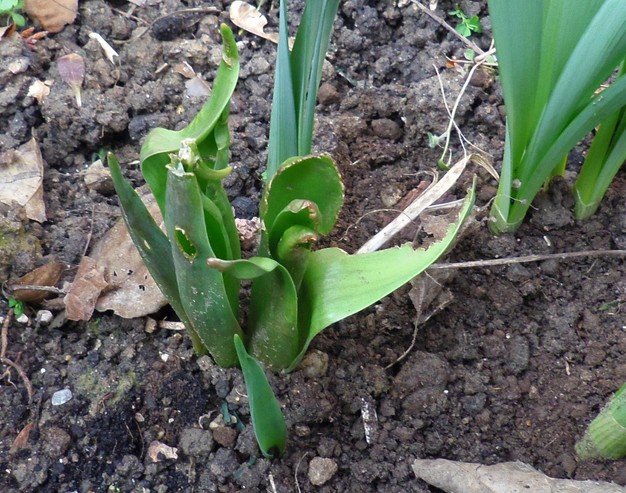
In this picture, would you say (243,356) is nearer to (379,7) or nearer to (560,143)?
(560,143)

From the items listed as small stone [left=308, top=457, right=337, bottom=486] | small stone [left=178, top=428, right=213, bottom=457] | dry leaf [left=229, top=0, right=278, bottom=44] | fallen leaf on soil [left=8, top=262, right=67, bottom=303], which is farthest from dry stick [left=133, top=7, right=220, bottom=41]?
small stone [left=308, top=457, right=337, bottom=486]

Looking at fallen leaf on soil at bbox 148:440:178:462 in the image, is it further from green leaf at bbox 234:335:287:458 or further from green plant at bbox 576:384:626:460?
green plant at bbox 576:384:626:460

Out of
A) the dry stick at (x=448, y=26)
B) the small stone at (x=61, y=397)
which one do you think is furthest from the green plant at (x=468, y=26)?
the small stone at (x=61, y=397)

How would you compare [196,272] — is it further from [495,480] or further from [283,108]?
[495,480]

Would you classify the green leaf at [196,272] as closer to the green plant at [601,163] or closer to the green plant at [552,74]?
the green plant at [552,74]

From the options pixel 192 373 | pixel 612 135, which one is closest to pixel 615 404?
pixel 612 135

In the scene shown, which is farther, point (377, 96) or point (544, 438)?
point (377, 96)

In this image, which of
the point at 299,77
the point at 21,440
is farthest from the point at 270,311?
the point at 21,440
